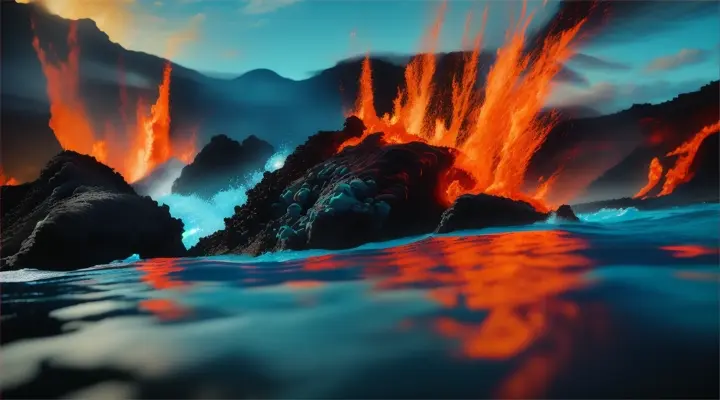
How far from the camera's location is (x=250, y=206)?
54.3 ft

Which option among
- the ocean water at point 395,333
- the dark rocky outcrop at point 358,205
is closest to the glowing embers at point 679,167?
the dark rocky outcrop at point 358,205

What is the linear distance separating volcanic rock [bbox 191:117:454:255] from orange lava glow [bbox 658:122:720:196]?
3036cm

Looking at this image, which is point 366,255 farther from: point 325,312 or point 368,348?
point 368,348

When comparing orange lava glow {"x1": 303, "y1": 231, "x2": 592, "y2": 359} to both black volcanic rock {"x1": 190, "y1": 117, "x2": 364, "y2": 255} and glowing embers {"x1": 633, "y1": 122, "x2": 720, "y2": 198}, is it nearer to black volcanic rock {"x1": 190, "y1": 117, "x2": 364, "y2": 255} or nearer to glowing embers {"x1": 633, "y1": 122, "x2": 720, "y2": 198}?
black volcanic rock {"x1": 190, "y1": 117, "x2": 364, "y2": 255}

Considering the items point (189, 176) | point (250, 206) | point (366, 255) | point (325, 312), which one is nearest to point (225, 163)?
point (189, 176)

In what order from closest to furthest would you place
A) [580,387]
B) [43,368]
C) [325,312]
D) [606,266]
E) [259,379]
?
[580,387]
[259,379]
[43,368]
[325,312]
[606,266]

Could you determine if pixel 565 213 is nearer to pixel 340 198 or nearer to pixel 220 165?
pixel 340 198

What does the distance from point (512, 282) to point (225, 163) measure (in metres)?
43.8

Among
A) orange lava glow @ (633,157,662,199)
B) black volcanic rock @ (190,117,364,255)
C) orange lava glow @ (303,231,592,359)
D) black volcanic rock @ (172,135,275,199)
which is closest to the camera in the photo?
orange lava glow @ (303,231,592,359)

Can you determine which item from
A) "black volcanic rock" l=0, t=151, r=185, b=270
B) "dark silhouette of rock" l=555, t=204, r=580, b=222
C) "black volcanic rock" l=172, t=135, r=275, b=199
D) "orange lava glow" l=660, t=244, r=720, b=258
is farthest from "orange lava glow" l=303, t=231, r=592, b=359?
"black volcanic rock" l=172, t=135, r=275, b=199

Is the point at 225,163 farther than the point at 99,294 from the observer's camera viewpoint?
Yes

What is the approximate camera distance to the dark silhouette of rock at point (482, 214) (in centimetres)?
1331

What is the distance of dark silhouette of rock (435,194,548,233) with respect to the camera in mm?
13312

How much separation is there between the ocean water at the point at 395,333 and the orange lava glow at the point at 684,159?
34.7 m
